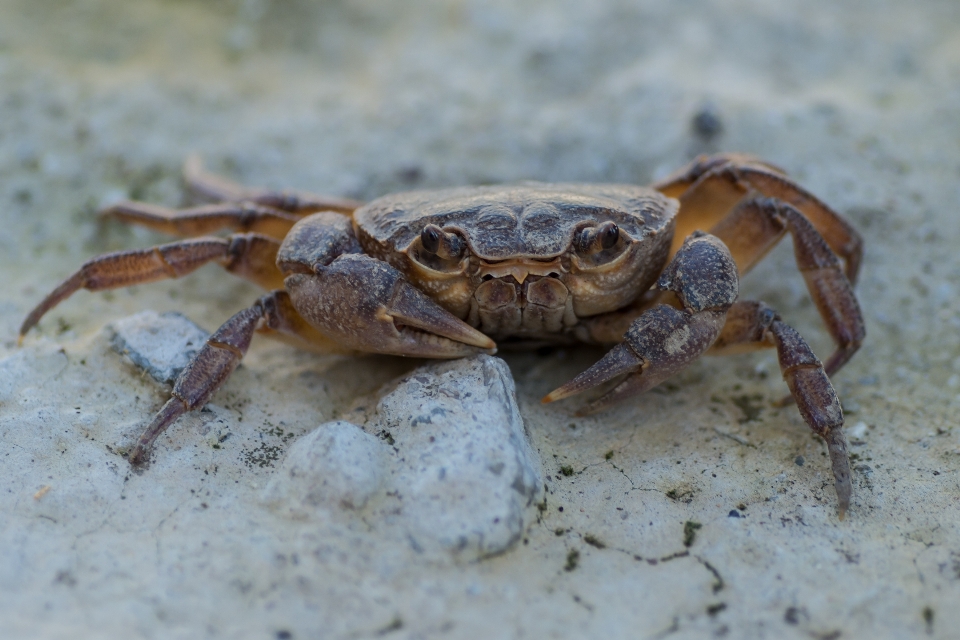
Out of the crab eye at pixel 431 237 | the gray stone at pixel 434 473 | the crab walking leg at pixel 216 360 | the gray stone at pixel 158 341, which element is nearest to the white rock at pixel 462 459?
the gray stone at pixel 434 473

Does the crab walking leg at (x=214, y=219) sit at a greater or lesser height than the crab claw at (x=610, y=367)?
lesser

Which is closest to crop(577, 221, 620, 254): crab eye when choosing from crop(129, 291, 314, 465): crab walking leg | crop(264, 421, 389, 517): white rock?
crop(264, 421, 389, 517): white rock

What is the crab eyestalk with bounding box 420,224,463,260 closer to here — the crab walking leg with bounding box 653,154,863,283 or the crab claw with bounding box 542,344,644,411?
the crab claw with bounding box 542,344,644,411

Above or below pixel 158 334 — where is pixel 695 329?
above

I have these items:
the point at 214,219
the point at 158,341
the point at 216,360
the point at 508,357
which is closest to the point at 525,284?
the point at 508,357

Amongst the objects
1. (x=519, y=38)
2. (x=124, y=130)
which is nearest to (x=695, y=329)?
(x=519, y=38)

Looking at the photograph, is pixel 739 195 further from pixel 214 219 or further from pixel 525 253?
pixel 214 219

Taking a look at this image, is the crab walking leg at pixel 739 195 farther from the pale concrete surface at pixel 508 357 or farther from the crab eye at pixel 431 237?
the crab eye at pixel 431 237

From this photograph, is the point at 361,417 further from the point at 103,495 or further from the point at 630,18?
the point at 630,18
